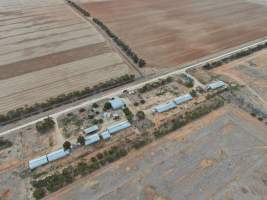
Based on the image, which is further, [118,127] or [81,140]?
[118,127]

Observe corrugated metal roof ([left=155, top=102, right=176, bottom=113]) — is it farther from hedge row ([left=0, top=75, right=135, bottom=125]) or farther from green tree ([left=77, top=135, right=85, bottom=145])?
green tree ([left=77, top=135, right=85, bottom=145])

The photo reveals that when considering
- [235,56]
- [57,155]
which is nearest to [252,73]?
[235,56]

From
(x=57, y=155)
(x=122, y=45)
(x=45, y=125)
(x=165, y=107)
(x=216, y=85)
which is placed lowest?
(x=57, y=155)

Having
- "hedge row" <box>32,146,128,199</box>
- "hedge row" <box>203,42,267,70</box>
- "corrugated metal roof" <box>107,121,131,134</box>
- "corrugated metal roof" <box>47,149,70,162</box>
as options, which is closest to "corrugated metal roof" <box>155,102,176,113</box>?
"corrugated metal roof" <box>107,121,131,134</box>

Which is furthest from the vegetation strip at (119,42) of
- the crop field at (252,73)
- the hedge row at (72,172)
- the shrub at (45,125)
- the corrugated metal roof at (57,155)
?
the corrugated metal roof at (57,155)

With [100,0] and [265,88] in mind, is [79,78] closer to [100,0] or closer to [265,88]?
[265,88]

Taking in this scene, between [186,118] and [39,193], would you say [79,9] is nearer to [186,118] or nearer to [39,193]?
[186,118]
